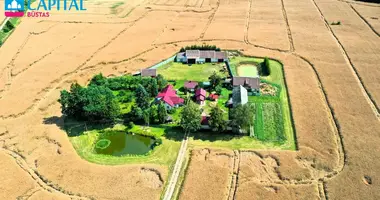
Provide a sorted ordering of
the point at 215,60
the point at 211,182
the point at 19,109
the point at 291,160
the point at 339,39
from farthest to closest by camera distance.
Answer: the point at 339,39, the point at 215,60, the point at 19,109, the point at 291,160, the point at 211,182

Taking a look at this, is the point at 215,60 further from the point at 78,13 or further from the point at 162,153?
the point at 78,13

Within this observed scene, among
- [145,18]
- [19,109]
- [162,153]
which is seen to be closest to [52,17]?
[145,18]

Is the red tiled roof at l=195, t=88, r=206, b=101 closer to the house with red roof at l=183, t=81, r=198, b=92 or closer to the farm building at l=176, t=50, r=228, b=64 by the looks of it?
the house with red roof at l=183, t=81, r=198, b=92

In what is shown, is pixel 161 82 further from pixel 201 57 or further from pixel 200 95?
pixel 201 57

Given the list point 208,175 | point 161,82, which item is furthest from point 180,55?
point 208,175

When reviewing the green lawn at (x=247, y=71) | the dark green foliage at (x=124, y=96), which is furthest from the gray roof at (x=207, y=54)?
the dark green foliage at (x=124, y=96)

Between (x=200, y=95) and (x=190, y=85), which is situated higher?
(x=190, y=85)

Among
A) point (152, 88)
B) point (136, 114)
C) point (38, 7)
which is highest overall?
point (38, 7)

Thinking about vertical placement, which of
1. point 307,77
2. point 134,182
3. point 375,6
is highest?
point 375,6
